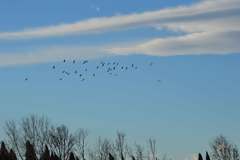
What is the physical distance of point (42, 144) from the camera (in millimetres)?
129000

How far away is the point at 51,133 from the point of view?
134 metres

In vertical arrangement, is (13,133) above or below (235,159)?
above

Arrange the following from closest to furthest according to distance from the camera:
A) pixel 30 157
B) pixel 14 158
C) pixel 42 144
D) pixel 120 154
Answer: pixel 14 158, pixel 30 157, pixel 42 144, pixel 120 154

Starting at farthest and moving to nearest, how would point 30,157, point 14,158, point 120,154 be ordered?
point 120,154 < point 30,157 < point 14,158

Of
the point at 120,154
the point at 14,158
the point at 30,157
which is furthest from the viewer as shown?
the point at 120,154

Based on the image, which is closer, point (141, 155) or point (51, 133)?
point (51, 133)

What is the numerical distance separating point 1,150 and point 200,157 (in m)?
31.4

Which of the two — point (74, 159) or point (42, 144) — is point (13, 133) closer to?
point (42, 144)

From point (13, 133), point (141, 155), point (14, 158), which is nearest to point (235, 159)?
point (141, 155)

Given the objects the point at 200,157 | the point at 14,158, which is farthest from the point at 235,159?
the point at 14,158

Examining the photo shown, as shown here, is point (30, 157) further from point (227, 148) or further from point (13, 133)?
point (227, 148)

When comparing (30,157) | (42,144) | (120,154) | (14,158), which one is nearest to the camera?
(14,158)

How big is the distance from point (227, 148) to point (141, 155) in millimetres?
18883

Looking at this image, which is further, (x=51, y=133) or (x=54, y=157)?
(x=51, y=133)
